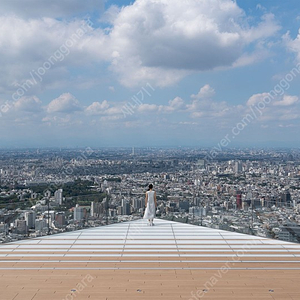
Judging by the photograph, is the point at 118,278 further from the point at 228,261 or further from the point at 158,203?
the point at 158,203

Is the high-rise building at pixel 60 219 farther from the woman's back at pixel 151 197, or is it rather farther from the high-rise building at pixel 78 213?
the woman's back at pixel 151 197

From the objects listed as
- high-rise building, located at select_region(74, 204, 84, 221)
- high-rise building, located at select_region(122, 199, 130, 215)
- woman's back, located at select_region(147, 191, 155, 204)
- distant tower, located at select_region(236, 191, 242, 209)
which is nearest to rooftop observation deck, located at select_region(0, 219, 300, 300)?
high-rise building, located at select_region(74, 204, 84, 221)

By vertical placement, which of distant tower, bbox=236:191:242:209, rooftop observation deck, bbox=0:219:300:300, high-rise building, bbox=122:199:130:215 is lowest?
rooftop observation deck, bbox=0:219:300:300

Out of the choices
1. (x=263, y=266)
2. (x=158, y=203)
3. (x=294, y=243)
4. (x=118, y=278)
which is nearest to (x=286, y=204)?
(x=294, y=243)

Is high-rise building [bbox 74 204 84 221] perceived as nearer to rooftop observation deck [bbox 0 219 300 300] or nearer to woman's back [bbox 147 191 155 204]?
rooftop observation deck [bbox 0 219 300 300]

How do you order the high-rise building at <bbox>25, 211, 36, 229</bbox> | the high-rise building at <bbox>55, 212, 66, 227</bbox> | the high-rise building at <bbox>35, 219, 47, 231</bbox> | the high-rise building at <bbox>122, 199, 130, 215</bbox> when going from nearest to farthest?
the high-rise building at <bbox>25, 211, 36, 229</bbox>
the high-rise building at <bbox>35, 219, 47, 231</bbox>
the high-rise building at <bbox>55, 212, 66, 227</bbox>
the high-rise building at <bbox>122, 199, 130, 215</bbox>

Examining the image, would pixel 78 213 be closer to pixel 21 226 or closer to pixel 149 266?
pixel 21 226

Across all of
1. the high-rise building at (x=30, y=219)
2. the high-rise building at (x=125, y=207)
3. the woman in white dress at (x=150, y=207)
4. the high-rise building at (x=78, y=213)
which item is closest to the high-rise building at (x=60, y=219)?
the high-rise building at (x=78, y=213)
